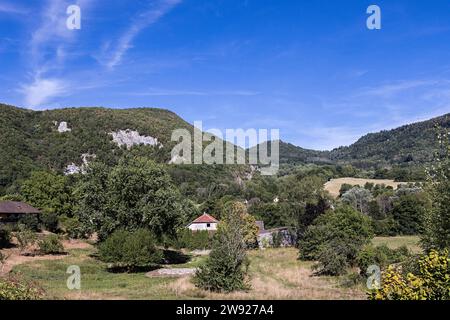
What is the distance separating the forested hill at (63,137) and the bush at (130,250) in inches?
2528

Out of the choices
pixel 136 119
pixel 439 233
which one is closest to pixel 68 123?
pixel 136 119

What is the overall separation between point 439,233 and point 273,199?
359ft

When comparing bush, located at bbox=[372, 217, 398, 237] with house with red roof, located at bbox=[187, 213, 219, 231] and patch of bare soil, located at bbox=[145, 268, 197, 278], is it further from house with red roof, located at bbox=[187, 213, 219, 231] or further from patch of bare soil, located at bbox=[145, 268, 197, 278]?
patch of bare soil, located at bbox=[145, 268, 197, 278]

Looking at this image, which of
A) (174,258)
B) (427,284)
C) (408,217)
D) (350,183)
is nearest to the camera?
A: (427,284)

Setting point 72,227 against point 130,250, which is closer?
point 130,250

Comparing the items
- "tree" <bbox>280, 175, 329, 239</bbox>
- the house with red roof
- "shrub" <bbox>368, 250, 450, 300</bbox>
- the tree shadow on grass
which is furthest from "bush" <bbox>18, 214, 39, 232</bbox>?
"shrub" <bbox>368, 250, 450, 300</bbox>

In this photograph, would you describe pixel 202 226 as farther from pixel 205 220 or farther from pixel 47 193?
pixel 47 193

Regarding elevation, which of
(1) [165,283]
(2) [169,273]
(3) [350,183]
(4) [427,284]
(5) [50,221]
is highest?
(3) [350,183]

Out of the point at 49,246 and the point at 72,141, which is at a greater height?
the point at 72,141

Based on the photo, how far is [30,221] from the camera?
57.4 metres

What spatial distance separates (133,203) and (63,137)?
356 feet

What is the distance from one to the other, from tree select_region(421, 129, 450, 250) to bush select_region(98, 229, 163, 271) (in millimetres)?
24985

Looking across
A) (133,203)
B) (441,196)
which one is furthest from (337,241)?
(441,196)

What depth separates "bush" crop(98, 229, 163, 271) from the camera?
3667cm
